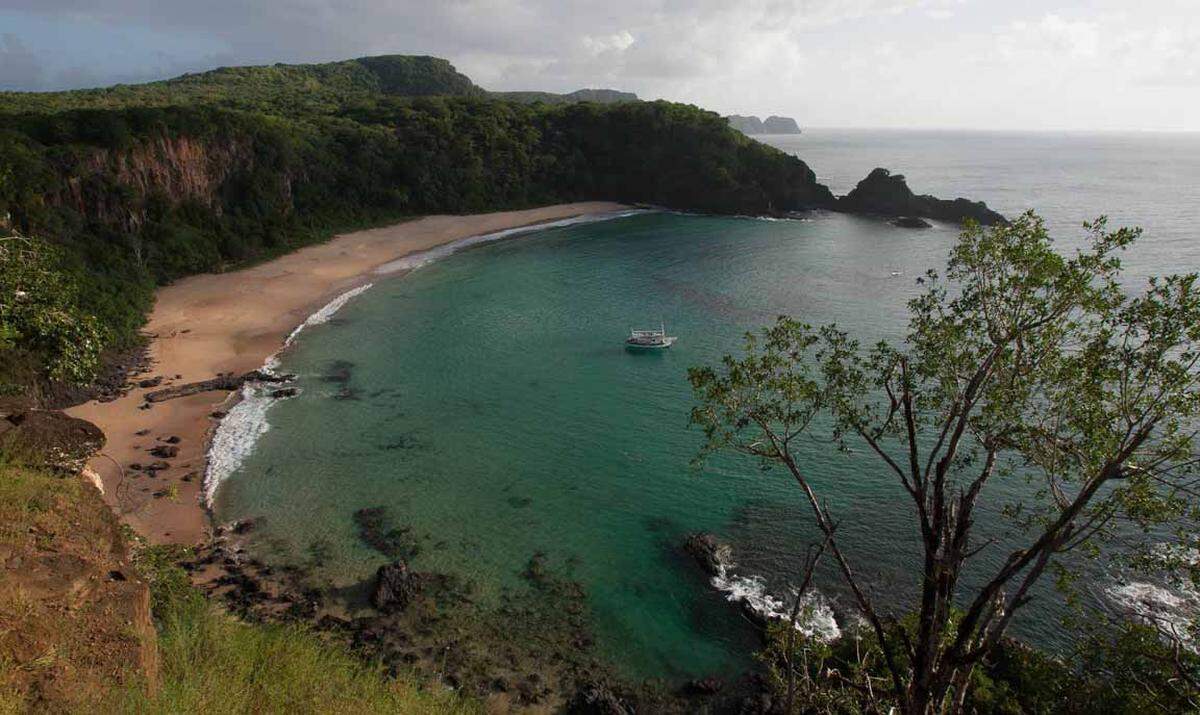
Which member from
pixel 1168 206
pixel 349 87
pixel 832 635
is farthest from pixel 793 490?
pixel 349 87

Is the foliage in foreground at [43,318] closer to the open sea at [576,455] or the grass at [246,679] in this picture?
the grass at [246,679]

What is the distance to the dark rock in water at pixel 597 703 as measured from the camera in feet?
60.9

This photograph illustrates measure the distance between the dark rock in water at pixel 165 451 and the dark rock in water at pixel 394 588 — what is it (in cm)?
1496

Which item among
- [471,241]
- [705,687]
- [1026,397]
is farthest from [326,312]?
[1026,397]

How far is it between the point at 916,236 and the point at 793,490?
6925 cm

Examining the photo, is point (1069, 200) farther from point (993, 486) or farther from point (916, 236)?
point (993, 486)

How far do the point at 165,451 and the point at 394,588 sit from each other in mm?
16499

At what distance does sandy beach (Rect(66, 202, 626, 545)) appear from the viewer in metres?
27.7

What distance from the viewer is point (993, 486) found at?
29.0 m

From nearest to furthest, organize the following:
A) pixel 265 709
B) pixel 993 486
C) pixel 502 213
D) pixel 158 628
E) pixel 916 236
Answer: pixel 265 709 < pixel 158 628 < pixel 993 486 < pixel 916 236 < pixel 502 213

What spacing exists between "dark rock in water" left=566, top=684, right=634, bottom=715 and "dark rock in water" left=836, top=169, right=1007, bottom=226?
9549 cm

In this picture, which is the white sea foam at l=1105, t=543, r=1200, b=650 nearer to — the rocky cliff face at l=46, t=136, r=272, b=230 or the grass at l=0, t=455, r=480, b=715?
the grass at l=0, t=455, r=480, b=715

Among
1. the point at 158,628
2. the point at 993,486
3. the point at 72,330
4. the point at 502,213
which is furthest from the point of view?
the point at 502,213

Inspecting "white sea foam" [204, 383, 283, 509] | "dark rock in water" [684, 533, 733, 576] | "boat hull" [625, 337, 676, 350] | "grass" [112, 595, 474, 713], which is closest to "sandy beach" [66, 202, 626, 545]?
"white sea foam" [204, 383, 283, 509]
